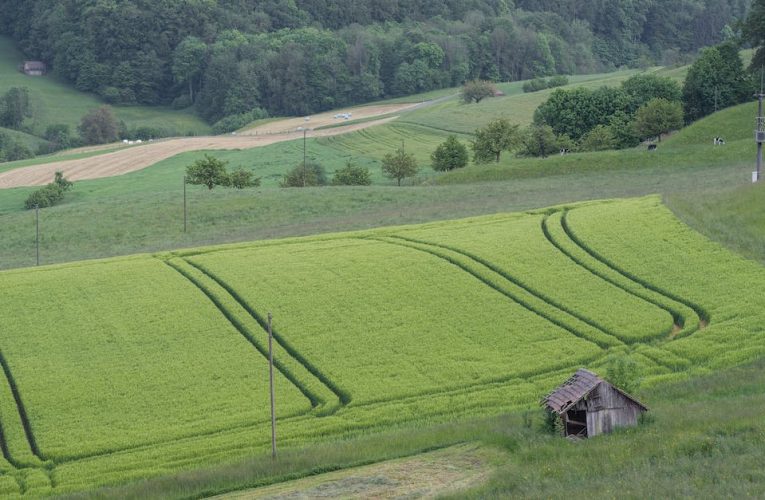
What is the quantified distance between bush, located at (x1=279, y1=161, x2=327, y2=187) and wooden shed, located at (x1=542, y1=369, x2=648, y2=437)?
245 ft

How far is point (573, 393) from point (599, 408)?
0.90 m

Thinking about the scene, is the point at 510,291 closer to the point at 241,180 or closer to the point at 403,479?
the point at 403,479

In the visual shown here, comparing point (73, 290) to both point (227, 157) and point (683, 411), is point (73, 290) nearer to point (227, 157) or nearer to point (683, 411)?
point (683, 411)

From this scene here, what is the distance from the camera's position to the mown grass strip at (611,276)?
50.5 meters

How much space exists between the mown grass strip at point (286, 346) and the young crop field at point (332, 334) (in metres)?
0.10

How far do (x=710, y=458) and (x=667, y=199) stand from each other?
3729cm

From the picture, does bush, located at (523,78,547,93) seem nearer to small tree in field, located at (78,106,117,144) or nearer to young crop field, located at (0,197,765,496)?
small tree in field, located at (78,106,117,144)

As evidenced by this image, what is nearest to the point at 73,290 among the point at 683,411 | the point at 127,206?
the point at 683,411

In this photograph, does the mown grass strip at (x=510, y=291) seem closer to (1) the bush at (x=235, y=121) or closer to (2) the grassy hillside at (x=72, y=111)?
(1) the bush at (x=235, y=121)

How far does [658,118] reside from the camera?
365 feet

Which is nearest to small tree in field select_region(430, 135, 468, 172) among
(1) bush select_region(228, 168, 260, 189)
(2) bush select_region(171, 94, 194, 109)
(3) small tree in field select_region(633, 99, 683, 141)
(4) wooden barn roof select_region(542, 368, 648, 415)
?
(3) small tree in field select_region(633, 99, 683, 141)

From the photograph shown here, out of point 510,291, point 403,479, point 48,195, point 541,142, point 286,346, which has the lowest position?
point 403,479

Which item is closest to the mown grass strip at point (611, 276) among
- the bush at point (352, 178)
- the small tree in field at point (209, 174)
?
the bush at point (352, 178)

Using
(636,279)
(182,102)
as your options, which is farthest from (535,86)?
(636,279)
